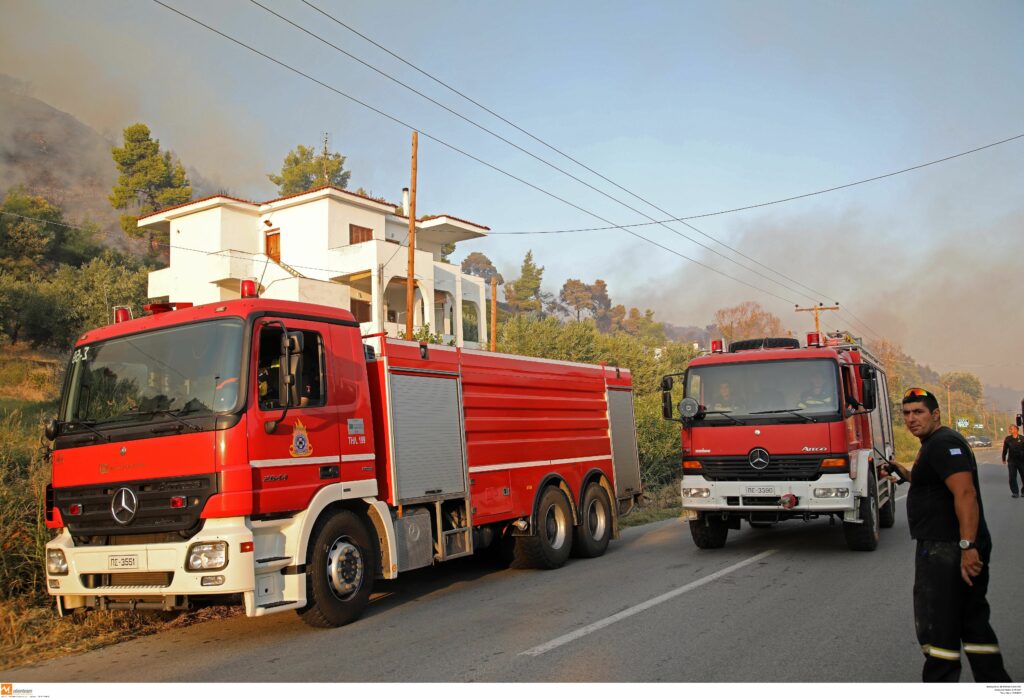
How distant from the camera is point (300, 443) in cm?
680

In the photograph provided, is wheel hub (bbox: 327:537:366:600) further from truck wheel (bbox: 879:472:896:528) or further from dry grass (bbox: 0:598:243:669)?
truck wheel (bbox: 879:472:896:528)

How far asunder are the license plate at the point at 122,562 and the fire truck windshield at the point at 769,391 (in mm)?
7126

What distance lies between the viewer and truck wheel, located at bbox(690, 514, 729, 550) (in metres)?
11.0

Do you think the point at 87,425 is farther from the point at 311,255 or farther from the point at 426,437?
the point at 311,255

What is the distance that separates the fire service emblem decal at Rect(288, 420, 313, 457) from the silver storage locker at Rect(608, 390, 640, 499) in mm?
6013

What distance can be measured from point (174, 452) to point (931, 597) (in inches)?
205

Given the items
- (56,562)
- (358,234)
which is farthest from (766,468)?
(358,234)

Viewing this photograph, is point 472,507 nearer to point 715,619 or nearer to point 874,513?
point 715,619

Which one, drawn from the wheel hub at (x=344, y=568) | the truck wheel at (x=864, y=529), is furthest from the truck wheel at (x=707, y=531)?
the wheel hub at (x=344, y=568)

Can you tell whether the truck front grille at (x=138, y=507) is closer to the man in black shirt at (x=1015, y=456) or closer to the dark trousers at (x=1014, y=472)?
the man in black shirt at (x=1015, y=456)

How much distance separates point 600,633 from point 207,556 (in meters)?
3.03

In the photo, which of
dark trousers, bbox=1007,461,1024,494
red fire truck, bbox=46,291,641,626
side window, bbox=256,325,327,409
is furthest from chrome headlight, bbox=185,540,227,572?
dark trousers, bbox=1007,461,1024,494
